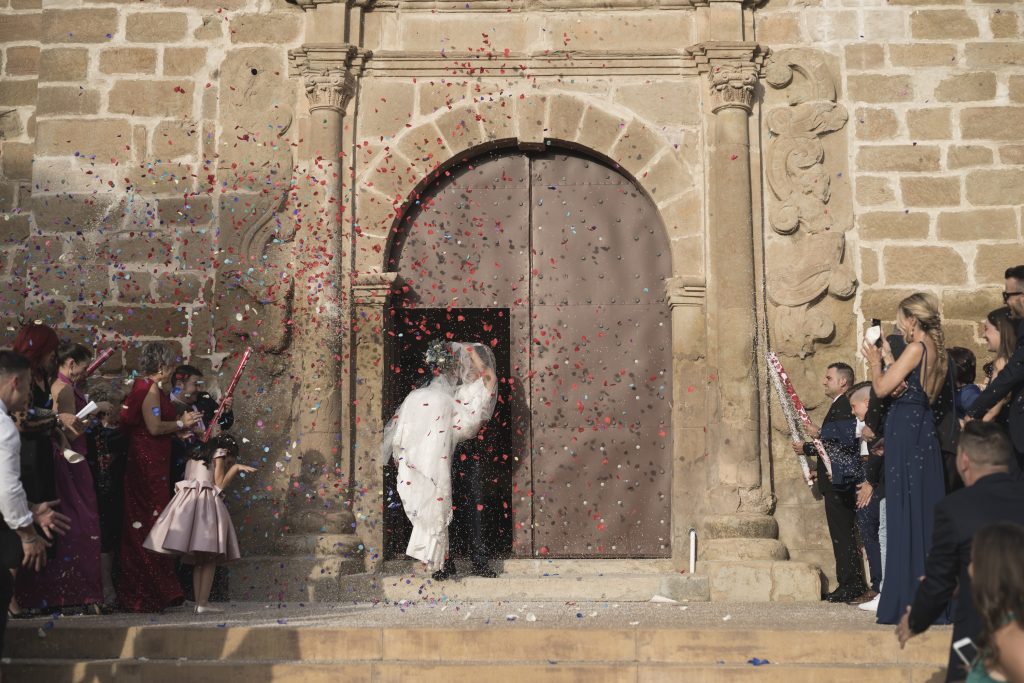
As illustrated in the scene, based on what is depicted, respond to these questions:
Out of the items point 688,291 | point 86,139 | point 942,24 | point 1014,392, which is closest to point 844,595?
point 1014,392

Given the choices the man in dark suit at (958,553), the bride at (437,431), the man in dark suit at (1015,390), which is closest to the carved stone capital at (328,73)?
the bride at (437,431)

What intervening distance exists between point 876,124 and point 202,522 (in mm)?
5419

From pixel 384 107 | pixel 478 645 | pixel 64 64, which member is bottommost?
pixel 478 645

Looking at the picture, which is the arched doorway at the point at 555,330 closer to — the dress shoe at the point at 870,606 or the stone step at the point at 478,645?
the dress shoe at the point at 870,606

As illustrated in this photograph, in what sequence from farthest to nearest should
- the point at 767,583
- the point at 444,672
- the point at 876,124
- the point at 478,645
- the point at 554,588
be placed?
the point at 876,124, the point at 554,588, the point at 767,583, the point at 478,645, the point at 444,672

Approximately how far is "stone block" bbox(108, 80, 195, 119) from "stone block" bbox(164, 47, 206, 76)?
0.08 metres

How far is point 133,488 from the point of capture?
25.4 ft

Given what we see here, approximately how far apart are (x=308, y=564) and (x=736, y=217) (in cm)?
379

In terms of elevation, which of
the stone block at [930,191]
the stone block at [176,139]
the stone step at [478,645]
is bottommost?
the stone step at [478,645]

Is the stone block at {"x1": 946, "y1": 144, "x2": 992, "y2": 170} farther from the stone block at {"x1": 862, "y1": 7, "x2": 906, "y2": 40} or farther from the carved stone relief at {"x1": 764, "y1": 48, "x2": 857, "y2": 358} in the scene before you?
the stone block at {"x1": 862, "y1": 7, "x2": 906, "y2": 40}

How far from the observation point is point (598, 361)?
939 cm

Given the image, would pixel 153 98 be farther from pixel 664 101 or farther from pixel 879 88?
pixel 879 88

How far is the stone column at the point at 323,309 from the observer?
29.3 ft

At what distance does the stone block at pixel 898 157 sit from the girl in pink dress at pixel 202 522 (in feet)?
15.9
